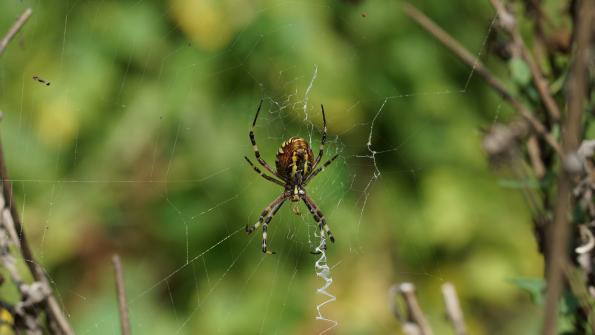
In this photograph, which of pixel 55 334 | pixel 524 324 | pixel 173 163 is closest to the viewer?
pixel 55 334

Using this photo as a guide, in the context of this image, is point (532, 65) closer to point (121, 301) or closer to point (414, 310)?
point (414, 310)

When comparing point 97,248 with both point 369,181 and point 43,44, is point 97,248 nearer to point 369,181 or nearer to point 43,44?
point 43,44

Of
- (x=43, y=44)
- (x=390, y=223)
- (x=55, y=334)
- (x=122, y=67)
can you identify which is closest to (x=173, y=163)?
(x=122, y=67)

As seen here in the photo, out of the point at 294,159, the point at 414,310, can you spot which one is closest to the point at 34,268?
the point at 414,310

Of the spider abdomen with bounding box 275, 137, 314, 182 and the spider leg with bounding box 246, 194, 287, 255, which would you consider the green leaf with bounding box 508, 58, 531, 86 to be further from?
the spider leg with bounding box 246, 194, 287, 255

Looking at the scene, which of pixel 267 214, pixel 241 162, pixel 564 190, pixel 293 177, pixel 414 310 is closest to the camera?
pixel 564 190

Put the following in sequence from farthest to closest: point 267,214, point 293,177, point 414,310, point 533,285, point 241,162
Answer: point 241,162 < point 267,214 < point 293,177 < point 533,285 < point 414,310
